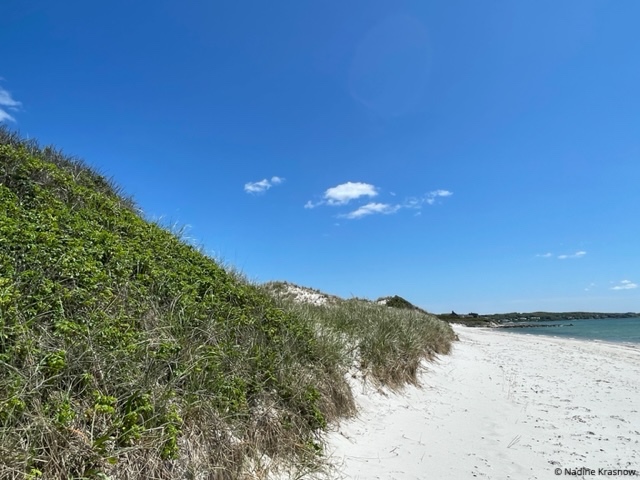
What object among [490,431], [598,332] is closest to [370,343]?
[490,431]

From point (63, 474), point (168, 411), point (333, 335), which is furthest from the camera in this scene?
point (333, 335)

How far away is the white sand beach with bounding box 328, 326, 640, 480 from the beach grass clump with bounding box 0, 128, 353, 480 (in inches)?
27.3

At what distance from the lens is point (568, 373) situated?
469 inches

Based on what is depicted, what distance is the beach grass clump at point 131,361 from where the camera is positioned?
2.96 meters

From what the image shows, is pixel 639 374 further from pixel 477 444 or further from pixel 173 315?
pixel 173 315

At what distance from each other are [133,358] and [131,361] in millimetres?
113

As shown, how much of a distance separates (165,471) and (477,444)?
431cm

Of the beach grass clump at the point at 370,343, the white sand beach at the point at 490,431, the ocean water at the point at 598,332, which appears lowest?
the ocean water at the point at 598,332

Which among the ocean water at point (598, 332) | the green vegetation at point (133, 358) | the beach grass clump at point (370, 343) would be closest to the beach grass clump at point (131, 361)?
the green vegetation at point (133, 358)

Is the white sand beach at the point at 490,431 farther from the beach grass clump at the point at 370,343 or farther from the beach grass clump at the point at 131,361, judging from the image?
the beach grass clump at the point at 131,361

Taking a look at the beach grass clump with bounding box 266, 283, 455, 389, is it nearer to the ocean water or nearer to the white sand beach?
the white sand beach

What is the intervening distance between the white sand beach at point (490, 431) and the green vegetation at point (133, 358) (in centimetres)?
65

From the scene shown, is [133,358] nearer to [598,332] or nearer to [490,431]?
[490,431]

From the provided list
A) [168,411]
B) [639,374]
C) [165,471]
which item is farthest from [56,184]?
[639,374]
